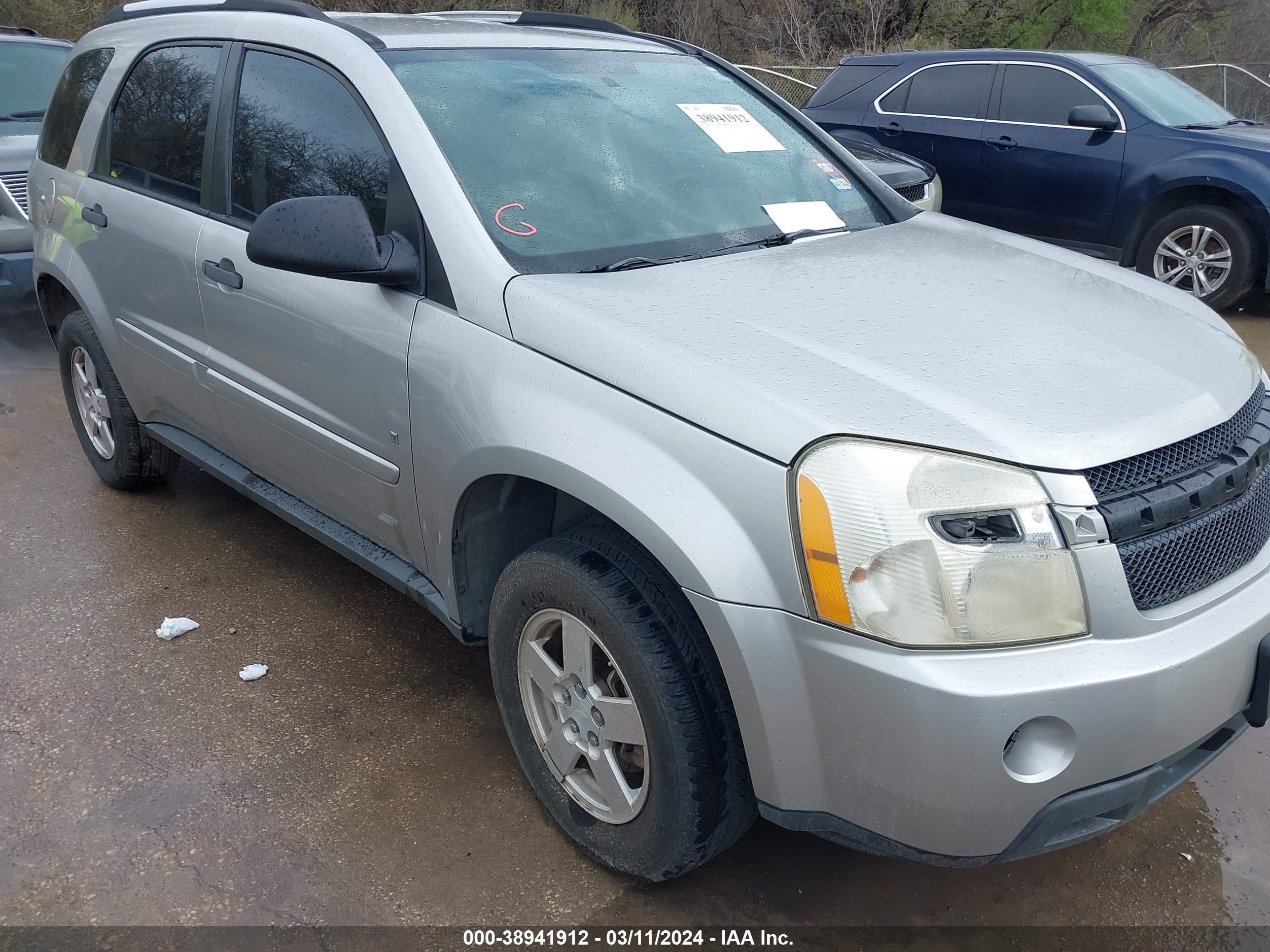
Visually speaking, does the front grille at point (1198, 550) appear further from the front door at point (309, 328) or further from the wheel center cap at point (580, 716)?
the front door at point (309, 328)

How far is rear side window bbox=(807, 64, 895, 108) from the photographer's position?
8781 mm

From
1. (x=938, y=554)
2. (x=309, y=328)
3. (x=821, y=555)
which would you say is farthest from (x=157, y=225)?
(x=938, y=554)

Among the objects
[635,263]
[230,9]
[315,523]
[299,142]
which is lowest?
[315,523]

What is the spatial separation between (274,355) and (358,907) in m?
1.50

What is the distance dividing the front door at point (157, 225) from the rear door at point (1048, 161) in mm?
6141

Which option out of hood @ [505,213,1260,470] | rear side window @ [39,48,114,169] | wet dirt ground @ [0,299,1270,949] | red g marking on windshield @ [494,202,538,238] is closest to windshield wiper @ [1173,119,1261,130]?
hood @ [505,213,1260,470]

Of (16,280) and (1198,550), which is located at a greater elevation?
(1198,550)

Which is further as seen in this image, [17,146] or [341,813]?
[17,146]

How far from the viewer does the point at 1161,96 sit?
773cm

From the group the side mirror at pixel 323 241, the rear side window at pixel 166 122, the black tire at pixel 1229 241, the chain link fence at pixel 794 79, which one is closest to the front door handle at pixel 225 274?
the rear side window at pixel 166 122

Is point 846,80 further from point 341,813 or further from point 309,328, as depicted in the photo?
point 341,813

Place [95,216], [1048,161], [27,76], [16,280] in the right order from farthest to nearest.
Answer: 1. [1048,161]
2. [27,76]
3. [16,280]
4. [95,216]

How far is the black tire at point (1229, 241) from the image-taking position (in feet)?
22.7

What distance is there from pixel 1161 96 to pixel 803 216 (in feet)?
19.9
